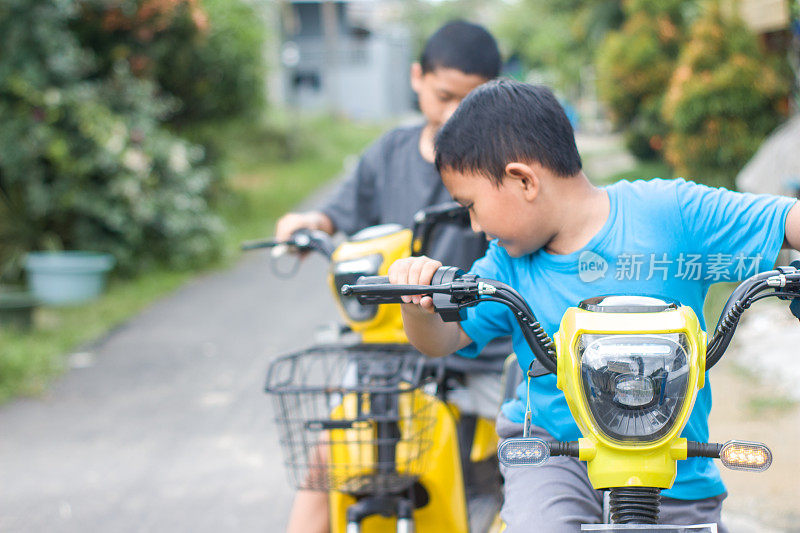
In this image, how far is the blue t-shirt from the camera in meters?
1.80

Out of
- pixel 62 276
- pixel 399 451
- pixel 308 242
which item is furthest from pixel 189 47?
pixel 399 451

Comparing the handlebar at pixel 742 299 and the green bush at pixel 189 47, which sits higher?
the green bush at pixel 189 47

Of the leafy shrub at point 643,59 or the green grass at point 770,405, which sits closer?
the green grass at point 770,405

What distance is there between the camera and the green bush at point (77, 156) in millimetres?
7836

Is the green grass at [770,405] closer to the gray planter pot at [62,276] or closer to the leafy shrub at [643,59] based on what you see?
the gray planter pot at [62,276]

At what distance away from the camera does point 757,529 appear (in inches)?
141

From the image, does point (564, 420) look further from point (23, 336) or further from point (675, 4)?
point (675, 4)

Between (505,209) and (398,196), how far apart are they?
1.19 m

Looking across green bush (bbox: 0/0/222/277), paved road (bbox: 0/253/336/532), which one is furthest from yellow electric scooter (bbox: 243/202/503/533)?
green bush (bbox: 0/0/222/277)

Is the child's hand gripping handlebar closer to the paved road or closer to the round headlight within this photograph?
the round headlight

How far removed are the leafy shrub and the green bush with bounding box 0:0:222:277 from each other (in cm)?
669

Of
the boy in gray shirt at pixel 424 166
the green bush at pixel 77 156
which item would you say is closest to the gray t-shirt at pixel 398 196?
the boy in gray shirt at pixel 424 166

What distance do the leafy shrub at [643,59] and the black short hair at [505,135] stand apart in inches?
435

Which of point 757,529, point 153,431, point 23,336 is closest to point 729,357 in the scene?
point 757,529
